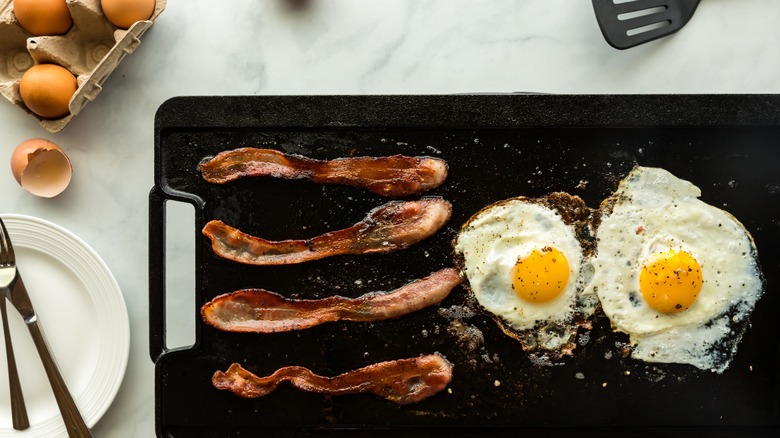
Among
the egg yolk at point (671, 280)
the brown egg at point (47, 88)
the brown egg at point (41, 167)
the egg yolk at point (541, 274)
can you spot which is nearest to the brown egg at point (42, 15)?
the brown egg at point (47, 88)

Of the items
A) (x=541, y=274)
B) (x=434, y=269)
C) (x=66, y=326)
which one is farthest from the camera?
(x=66, y=326)

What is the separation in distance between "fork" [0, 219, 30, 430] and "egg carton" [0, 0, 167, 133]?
20.2 inches

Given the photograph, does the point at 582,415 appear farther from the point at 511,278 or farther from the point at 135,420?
the point at 135,420

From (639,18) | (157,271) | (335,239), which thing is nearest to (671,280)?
(639,18)

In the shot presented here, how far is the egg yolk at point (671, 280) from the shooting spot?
234 cm

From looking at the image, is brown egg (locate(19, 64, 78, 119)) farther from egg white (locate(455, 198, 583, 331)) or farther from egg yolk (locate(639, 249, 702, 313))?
egg yolk (locate(639, 249, 702, 313))

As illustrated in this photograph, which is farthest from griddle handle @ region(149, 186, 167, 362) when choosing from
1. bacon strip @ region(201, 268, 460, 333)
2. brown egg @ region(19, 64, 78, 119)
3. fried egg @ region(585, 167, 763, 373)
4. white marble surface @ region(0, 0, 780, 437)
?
fried egg @ region(585, 167, 763, 373)

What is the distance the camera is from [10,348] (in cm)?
259

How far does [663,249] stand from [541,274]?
0.47 m

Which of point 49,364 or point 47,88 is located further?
point 49,364

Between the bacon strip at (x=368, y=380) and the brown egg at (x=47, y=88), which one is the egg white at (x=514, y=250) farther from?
the brown egg at (x=47, y=88)

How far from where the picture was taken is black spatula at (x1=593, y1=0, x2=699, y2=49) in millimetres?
2584

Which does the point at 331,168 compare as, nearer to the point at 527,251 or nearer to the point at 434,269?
the point at 434,269

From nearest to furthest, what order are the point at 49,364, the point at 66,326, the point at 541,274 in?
the point at 541,274
the point at 49,364
the point at 66,326
